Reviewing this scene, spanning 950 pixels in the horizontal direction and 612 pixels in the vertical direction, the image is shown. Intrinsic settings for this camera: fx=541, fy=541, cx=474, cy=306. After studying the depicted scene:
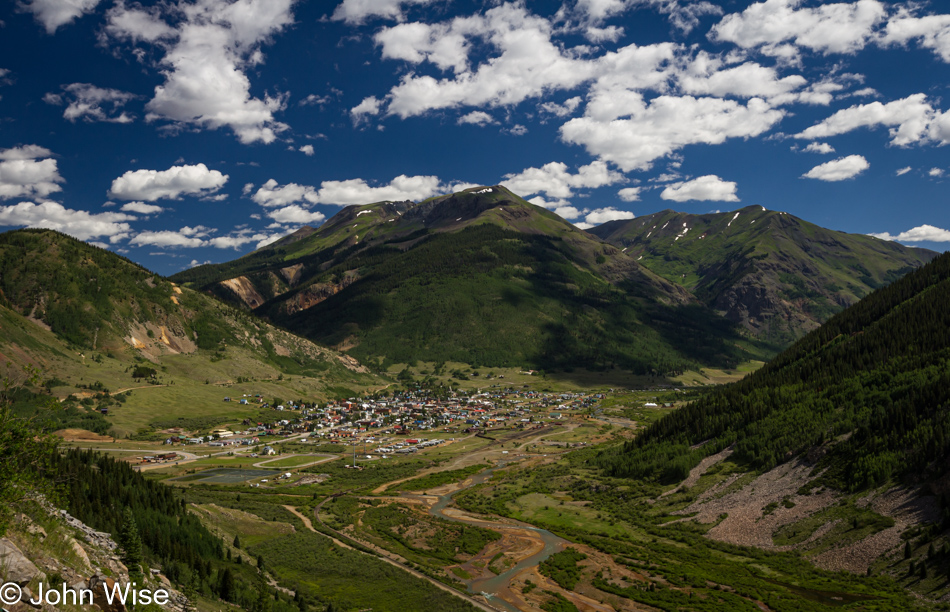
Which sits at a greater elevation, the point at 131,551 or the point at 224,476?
the point at 131,551

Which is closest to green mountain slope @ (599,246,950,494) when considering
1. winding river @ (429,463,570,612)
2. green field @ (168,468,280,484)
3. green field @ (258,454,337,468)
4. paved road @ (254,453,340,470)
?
winding river @ (429,463,570,612)

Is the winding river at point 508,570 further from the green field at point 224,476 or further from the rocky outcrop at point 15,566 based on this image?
the rocky outcrop at point 15,566

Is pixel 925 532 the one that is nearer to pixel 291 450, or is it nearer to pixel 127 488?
pixel 127 488

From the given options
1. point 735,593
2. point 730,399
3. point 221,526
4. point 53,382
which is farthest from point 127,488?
point 53,382

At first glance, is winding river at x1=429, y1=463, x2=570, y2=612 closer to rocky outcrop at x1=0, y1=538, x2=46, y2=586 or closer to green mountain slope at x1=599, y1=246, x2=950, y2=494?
green mountain slope at x1=599, y1=246, x2=950, y2=494

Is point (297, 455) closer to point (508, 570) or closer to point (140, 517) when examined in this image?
point (508, 570)

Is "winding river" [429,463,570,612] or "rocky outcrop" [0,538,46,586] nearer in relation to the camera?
"rocky outcrop" [0,538,46,586]

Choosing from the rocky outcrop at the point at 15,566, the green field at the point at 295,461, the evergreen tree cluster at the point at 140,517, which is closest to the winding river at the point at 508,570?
the evergreen tree cluster at the point at 140,517

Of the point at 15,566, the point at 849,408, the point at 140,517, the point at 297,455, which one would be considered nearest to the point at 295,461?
the point at 297,455
